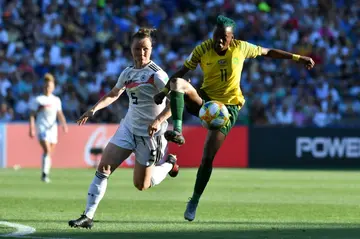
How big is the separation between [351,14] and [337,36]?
1.29 metres

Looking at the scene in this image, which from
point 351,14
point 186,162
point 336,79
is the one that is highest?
point 351,14

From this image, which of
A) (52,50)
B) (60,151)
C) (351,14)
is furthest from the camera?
(351,14)

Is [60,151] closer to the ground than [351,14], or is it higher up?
closer to the ground

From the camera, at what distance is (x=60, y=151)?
27422 mm

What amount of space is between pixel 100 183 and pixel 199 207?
12.0ft

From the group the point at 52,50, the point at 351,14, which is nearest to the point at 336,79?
the point at 351,14

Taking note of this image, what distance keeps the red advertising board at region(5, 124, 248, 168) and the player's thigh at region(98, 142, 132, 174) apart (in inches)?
624

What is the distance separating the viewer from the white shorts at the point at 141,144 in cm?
1074

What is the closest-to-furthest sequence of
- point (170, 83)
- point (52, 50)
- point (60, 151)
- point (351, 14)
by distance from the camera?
point (170, 83) < point (60, 151) < point (52, 50) < point (351, 14)

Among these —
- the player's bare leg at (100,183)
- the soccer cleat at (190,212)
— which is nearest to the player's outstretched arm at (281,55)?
the soccer cleat at (190,212)

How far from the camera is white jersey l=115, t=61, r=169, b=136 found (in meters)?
10.8

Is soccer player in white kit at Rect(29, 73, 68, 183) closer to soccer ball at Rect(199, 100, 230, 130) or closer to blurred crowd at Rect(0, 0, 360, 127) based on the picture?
blurred crowd at Rect(0, 0, 360, 127)

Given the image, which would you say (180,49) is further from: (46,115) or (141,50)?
(141,50)

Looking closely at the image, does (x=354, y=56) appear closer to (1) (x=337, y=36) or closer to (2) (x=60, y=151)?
(1) (x=337, y=36)
